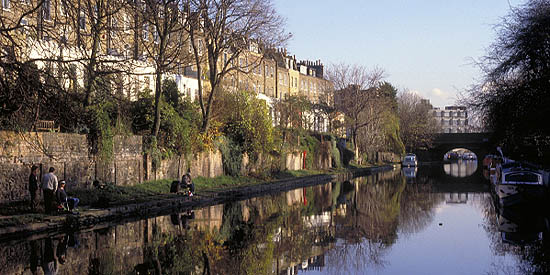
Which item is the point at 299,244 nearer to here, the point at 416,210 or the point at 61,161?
the point at 416,210

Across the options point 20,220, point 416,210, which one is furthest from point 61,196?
point 416,210

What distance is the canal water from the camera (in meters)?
12.3

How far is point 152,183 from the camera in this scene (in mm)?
30281

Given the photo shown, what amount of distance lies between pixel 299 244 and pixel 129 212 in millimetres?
9767

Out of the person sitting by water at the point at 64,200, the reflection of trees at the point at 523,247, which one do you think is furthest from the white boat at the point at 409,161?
the person sitting by water at the point at 64,200

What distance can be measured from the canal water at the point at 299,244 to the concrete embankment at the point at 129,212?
0.89 metres

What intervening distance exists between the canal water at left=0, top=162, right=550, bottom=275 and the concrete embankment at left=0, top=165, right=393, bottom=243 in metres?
0.89

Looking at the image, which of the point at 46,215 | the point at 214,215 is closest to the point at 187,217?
the point at 214,215

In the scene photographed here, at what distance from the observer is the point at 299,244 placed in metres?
15.3

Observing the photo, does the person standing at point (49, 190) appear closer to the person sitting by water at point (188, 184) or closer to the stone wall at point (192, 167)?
the person sitting by water at point (188, 184)

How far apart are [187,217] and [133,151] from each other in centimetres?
858

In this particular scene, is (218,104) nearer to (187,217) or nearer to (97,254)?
(187,217)

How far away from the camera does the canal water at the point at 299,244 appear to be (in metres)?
12.3

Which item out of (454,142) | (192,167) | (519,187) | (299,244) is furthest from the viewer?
(454,142)
